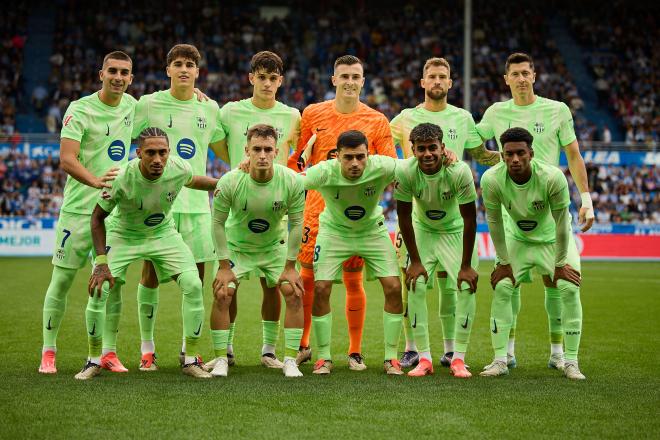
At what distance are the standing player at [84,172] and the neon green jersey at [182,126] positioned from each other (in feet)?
0.85

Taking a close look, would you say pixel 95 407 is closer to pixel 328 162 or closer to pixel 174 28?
pixel 328 162

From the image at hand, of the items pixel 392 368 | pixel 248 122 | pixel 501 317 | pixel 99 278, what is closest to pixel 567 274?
pixel 501 317

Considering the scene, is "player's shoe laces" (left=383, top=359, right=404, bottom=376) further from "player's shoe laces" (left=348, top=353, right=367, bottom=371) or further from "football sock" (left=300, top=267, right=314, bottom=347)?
"football sock" (left=300, top=267, right=314, bottom=347)

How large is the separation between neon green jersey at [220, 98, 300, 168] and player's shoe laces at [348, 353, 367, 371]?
1842 millimetres

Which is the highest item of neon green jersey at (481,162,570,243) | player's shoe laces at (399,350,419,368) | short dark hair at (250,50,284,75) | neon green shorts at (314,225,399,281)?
short dark hair at (250,50,284,75)

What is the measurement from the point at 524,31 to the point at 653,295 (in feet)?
64.9

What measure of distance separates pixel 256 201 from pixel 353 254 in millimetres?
906

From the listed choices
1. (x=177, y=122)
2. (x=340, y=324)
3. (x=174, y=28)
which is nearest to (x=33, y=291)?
(x=340, y=324)

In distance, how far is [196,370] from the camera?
662 cm

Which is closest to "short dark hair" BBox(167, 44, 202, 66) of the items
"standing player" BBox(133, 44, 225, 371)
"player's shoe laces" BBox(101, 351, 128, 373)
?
"standing player" BBox(133, 44, 225, 371)

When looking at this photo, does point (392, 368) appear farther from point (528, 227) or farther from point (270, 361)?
point (528, 227)

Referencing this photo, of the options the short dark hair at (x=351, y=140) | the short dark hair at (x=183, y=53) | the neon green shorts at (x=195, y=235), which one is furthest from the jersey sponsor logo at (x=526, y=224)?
the short dark hair at (x=183, y=53)

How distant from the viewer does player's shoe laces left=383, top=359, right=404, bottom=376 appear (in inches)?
270

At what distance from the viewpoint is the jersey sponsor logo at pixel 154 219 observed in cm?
682
